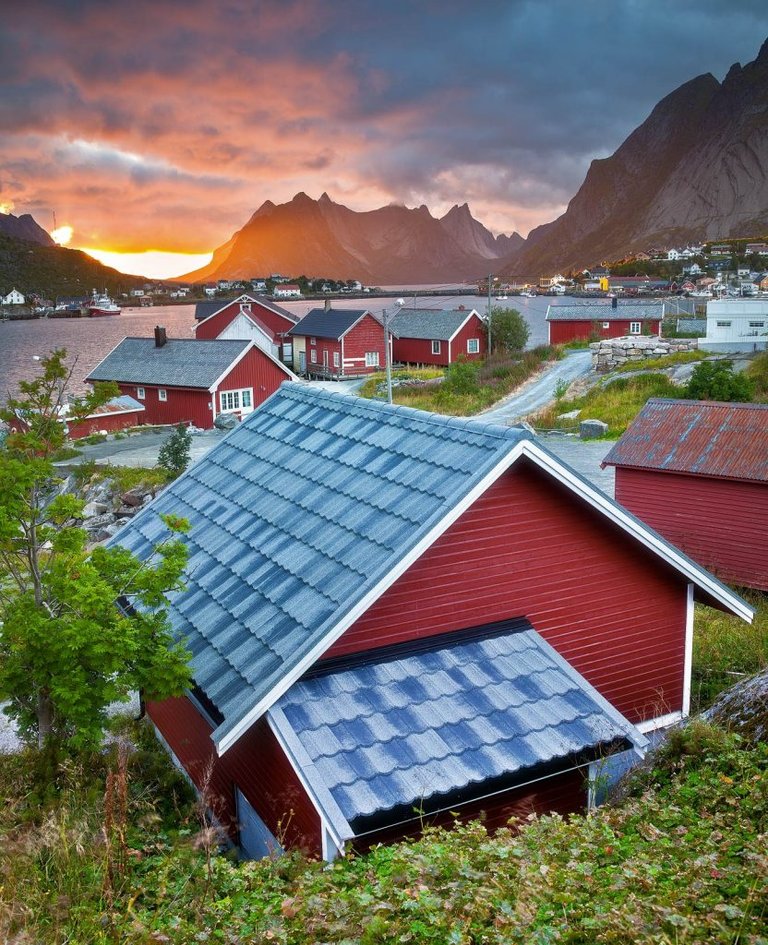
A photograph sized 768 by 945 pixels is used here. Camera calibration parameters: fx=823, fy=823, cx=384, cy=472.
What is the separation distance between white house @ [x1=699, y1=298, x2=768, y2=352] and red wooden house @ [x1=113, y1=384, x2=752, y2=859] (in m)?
51.5

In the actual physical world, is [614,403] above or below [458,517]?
below

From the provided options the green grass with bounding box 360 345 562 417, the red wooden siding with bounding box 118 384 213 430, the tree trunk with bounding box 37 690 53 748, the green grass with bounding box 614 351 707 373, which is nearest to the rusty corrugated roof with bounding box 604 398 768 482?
the tree trunk with bounding box 37 690 53 748

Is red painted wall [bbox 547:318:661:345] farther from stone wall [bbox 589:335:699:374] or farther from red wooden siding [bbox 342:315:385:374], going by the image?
stone wall [bbox 589:335:699:374]

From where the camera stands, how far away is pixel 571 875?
534 centimetres

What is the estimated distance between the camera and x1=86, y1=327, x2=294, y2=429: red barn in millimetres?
49375

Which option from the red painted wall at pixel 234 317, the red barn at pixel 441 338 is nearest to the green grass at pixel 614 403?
the red barn at pixel 441 338

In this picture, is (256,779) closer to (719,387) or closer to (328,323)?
(719,387)

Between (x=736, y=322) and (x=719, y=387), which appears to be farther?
(x=736, y=322)

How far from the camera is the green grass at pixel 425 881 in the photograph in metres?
4.83

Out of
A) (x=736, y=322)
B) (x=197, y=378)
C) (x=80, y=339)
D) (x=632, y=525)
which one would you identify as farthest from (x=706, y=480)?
(x=80, y=339)

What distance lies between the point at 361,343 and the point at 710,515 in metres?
50.6

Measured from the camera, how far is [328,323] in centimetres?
7019

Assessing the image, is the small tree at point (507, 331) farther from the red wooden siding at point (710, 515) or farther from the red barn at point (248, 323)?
the red wooden siding at point (710, 515)

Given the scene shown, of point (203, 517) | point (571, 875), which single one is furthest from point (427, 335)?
point (571, 875)
